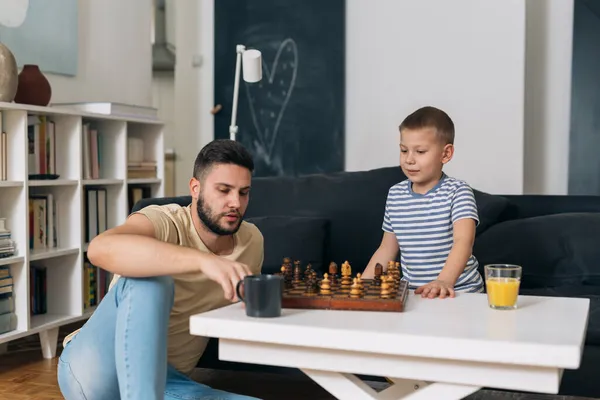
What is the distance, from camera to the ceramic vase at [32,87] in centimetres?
324

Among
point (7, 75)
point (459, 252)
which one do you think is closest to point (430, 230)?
point (459, 252)

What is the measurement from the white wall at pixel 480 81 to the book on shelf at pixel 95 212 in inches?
55.3

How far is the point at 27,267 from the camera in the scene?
304cm

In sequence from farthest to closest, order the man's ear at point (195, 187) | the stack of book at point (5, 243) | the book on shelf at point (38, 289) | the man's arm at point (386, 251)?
the book on shelf at point (38, 289), the stack of book at point (5, 243), the man's arm at point (386, 251), the man's ear at point (195, 187)

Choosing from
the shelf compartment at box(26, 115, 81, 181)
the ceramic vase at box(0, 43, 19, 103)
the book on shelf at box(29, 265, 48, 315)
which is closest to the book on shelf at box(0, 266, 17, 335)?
the book on shelf at box(29, 265, 48, 315)

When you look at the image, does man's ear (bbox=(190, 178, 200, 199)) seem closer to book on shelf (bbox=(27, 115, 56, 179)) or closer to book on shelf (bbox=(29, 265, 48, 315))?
book on shelf (bbox=(27, 115, 56, 179))

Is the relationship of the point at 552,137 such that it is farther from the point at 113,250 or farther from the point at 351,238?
the point at 113,250

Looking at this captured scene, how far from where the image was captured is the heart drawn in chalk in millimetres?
4371

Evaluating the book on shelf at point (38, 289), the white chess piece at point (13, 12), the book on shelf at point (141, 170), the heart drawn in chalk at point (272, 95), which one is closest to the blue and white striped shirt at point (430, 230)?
the book on shelf at point (38, 289)

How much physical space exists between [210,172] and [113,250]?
0.31m

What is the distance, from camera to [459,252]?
195 centimetres

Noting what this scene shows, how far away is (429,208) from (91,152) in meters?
1.94

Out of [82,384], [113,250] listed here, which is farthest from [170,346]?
[113,250]

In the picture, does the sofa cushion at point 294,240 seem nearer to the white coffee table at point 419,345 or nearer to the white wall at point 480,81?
the white coffee table at point 419,345
